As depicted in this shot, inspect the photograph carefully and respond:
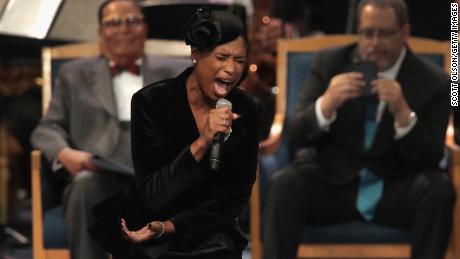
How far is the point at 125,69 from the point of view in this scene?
4.12 m

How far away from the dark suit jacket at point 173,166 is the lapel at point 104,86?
4.35 feet

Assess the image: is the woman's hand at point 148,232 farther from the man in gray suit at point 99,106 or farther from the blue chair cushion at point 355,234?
the blue chair cushion at point 355,234

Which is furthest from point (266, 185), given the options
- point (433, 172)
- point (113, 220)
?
point (113, 220)

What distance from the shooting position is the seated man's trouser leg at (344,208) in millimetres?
3768

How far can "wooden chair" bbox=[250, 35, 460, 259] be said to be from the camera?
12.6ft

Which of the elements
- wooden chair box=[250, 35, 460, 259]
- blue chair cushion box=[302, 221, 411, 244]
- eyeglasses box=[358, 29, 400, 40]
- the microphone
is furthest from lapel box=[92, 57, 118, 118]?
the microphone

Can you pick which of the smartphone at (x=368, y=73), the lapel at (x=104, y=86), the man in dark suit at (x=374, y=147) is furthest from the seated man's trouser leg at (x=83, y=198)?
the smartphone at (x=368, y=73)

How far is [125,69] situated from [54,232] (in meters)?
0.72

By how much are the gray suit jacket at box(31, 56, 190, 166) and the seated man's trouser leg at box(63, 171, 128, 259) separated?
6.6 inches

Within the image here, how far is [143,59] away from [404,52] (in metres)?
1.03

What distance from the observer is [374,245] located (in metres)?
3.86

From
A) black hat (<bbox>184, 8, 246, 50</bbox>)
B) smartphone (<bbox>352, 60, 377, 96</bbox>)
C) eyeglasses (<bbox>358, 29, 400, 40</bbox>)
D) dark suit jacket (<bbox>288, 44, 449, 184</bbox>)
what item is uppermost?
black hat (<bbox>184, 8, 246, 50</bbox>)

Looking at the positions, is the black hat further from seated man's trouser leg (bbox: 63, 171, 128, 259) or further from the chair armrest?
the chair armrest

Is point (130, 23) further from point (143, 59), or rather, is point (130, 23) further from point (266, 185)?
point (266, 185)
